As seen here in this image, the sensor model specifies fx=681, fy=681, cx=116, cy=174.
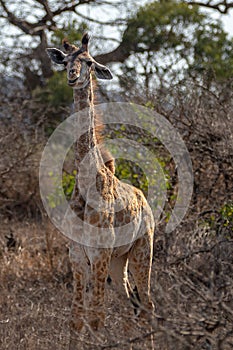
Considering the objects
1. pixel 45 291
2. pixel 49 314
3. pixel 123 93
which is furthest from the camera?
pixel 123 93

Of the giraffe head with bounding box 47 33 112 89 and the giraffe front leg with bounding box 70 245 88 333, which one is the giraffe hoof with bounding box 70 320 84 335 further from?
the giraffe head with bounding box 47 33 112 89

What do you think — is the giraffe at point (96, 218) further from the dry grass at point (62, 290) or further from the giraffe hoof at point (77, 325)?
the dry grass at point (62, 290)

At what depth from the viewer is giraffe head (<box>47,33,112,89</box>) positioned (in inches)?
207

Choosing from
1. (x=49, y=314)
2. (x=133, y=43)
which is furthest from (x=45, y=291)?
(x=133, y=43)

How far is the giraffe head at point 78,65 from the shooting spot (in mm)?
5262

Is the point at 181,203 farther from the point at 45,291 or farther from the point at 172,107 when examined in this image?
the point at 45,291

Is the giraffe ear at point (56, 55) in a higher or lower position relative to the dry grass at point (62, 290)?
higher

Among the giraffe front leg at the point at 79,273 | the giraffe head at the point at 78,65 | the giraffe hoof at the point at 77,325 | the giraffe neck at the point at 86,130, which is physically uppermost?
the giraffe head at the point at 78,65

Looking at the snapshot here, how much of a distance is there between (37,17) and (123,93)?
6160 millimetres

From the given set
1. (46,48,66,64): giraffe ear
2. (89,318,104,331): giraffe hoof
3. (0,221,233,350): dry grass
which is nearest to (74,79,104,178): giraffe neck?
(46,48,66,64): giraffe ear

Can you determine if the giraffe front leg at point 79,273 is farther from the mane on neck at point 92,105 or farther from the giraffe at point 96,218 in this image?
the mane on neck at point 92,105

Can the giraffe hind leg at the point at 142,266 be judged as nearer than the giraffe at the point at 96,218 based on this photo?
No

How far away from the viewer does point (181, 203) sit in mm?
7676

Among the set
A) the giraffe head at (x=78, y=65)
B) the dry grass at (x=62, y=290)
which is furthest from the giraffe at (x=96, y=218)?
the dry grass at (x=62, y=290)
